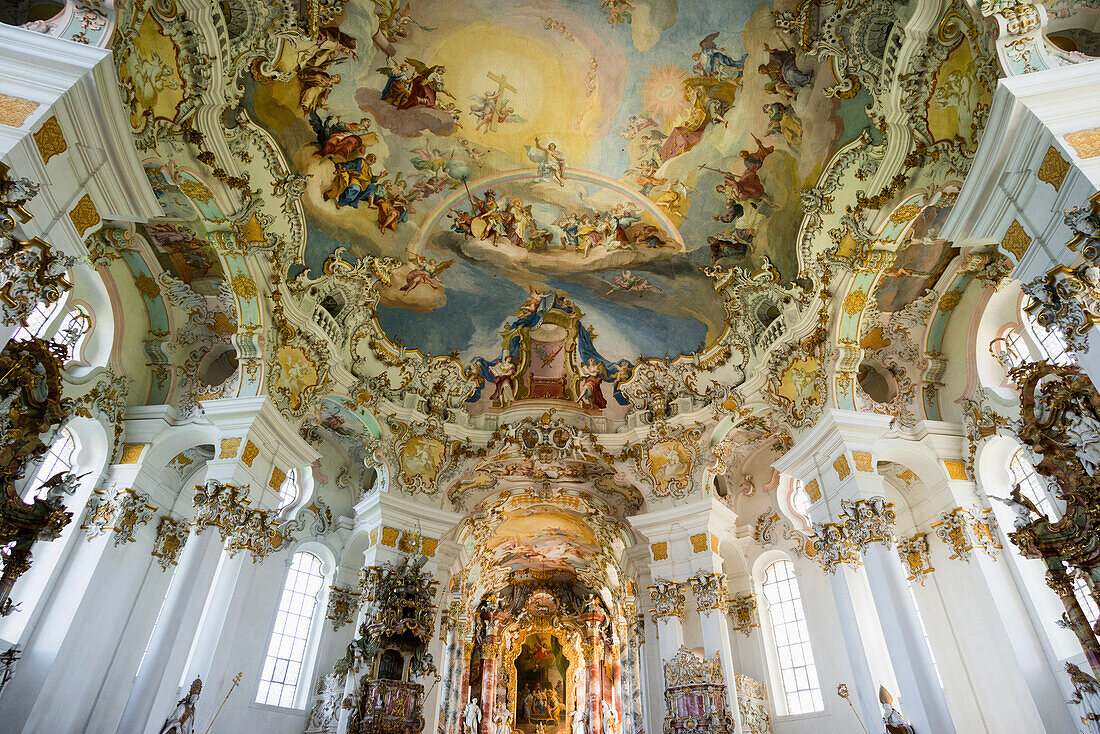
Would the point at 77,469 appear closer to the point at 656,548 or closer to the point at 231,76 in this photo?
the point at 231,76

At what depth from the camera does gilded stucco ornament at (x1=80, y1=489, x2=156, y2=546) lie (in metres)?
12.1

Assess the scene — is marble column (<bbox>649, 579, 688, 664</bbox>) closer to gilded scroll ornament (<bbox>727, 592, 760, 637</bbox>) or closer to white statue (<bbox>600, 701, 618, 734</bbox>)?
gilded scroll ornament (<bbox>727, 592, 760, 637</bbox>)

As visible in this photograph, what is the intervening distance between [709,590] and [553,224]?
8.91 metres

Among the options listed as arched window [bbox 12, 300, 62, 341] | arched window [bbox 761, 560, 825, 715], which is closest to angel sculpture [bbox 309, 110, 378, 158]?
arched window [bbox 12, 300, 62, 341]

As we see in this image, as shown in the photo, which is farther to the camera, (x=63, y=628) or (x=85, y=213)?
(x=63, y=628)

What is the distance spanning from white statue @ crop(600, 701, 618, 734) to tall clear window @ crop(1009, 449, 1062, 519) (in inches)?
727

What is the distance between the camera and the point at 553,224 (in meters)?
15.1

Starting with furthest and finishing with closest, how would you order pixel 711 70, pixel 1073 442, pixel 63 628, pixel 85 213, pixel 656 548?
pixel 656 548 < pixel 711 70 < pixel 63 628 < pixel 85 213 < pixel 1073 442

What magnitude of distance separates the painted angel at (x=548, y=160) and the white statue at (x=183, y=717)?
11.4 m

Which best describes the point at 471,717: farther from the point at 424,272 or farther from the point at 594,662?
the point at 424,272

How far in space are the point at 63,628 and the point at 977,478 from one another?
16.2 metres

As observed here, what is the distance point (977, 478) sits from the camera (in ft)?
40.0

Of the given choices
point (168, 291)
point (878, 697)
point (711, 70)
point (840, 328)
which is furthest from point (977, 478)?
point (168, 291)

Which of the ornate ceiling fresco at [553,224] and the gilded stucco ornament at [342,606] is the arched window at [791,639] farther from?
the gilded stucco ornament at [342,606]
